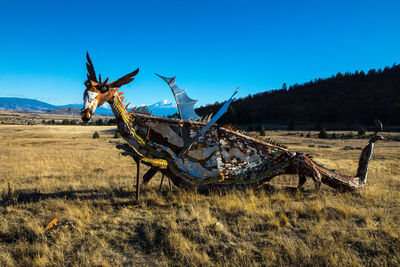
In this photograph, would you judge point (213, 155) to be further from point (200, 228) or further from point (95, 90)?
point (95, 90)

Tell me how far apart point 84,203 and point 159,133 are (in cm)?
272

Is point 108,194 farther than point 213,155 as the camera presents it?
Yes

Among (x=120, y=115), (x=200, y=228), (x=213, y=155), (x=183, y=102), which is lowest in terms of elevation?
(x=200, y=228)

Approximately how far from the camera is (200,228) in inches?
181

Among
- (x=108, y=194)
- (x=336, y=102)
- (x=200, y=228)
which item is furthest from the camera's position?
(x=336, y=102)

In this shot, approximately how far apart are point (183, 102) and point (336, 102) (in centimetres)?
6791

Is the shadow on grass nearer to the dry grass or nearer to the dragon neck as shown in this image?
the dry grass

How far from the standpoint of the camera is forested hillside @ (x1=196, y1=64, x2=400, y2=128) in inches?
2021

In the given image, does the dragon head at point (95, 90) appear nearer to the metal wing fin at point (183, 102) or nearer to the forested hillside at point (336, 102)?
the metal wing fin at point (183, 102)

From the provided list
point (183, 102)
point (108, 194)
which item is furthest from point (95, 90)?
point (108, 194)

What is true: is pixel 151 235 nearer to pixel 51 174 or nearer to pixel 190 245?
pixel 190 245

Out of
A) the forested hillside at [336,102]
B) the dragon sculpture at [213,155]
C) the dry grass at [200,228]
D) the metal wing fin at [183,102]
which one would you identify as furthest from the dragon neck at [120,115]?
the forested hillside at [336,102]

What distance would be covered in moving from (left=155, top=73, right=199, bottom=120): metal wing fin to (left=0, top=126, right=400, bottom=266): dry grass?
7.47 feet

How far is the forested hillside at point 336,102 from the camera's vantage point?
5134 cm
